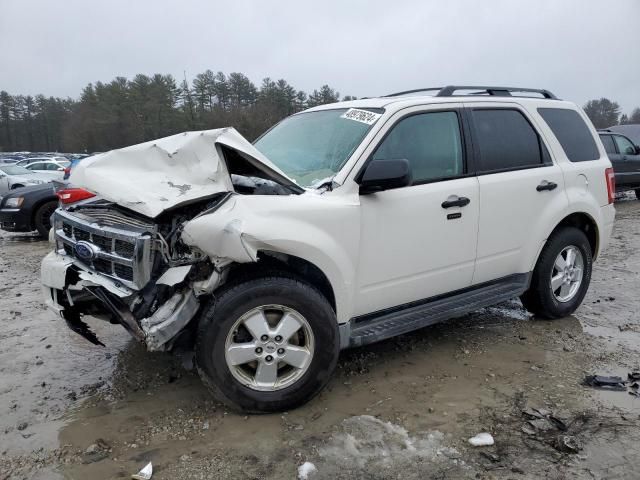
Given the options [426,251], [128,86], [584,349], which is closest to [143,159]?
[426,251]

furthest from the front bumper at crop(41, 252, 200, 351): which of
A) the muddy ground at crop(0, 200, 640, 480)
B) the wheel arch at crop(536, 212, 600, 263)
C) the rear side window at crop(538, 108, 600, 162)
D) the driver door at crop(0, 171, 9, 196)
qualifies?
the driver door at crop(0, 171, 9, 196)

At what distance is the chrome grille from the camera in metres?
2.75

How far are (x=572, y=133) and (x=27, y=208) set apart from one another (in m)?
9.58

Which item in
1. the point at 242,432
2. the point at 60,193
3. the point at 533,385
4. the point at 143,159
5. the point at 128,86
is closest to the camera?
the point at 242,432

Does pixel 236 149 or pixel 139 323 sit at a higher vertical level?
pixel 236 149

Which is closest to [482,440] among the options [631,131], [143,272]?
[143,272]

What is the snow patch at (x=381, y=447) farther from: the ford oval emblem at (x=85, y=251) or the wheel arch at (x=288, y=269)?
the ford oval emblem at (x=85, y=251)

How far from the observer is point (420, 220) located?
343cm

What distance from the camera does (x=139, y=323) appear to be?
281cm

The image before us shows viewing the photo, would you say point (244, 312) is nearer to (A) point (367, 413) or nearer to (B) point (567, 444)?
(A) point (367, 413)

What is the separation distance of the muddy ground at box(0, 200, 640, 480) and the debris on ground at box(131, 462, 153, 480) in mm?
40

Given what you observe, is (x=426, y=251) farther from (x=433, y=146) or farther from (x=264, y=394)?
(x=264, y=394)

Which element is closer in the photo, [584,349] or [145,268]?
[145,268]

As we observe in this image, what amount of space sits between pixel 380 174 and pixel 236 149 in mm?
881
